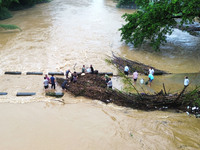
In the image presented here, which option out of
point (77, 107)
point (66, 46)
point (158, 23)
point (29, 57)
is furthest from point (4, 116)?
point (158, 23)

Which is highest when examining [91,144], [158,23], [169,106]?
[158,23]

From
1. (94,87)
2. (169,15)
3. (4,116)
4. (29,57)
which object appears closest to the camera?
(4,116)

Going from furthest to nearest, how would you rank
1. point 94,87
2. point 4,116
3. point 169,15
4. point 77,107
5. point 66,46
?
point 66,46 → point 169,15 → point 94,87 → point 77,107 → point 4,116

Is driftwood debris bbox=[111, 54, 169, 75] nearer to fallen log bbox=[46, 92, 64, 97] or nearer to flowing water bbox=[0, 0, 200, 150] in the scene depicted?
flowing water bbox=[0, 0, 200, 150]

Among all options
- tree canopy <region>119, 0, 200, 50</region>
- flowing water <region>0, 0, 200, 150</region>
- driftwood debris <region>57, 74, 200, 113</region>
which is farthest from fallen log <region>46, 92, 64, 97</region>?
tree canopy <region>119, 0, 200, 50</region>

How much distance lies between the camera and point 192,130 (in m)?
9.02

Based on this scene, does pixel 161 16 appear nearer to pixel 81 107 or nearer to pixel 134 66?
pixel 134 66

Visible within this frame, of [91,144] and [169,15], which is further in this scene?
[169,15]

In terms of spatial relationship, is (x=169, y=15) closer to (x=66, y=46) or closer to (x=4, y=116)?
(x=66, y=46)

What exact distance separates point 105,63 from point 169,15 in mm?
6862

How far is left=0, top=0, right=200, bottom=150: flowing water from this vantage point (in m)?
8.52

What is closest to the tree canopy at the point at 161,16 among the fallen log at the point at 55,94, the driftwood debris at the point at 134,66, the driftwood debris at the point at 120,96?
the driftwood debris at the point at 134,66

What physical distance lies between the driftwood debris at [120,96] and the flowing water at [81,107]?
1.23 feet

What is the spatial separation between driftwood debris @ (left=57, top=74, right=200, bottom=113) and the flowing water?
14.7 inches
